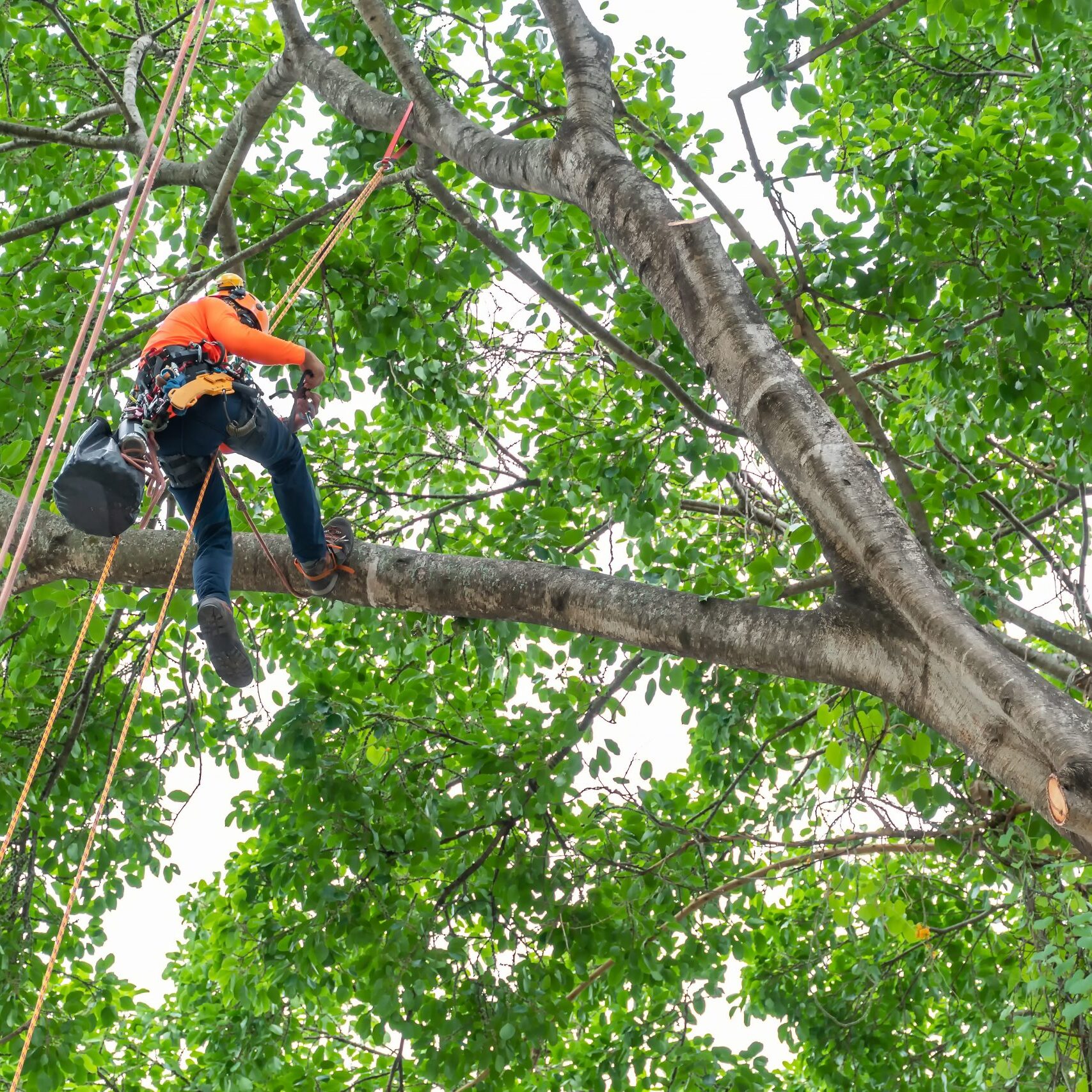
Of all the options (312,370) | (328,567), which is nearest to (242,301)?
(312,370)

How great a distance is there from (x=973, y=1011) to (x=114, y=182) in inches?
263

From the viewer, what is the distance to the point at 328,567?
337 centimetres

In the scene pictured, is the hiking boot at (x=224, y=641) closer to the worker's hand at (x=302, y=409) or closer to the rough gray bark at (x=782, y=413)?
the worker's hand at (x=302, y=409)

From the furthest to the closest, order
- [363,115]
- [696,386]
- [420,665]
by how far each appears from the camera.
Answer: [420,665] → [696,386] → [363,115]

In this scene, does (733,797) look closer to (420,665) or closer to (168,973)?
(420,665)

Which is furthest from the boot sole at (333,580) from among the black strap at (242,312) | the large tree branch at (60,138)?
the large tree branch at (60,138)

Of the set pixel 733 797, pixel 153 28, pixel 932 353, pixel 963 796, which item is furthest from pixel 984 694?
pixel 153 28

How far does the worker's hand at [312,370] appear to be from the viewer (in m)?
3.48

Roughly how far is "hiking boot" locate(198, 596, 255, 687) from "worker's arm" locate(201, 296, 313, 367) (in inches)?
32.2

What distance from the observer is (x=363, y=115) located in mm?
3934

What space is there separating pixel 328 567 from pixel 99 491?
2.39 feet

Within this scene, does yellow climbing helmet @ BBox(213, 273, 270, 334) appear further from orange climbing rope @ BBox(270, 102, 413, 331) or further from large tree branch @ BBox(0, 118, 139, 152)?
large tree branch @ BBox(0, 118, 139, 152)

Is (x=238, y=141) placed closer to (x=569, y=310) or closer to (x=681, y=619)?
(x=569, y=310)

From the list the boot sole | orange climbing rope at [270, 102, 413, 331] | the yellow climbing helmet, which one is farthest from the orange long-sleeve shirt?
the boot sole
